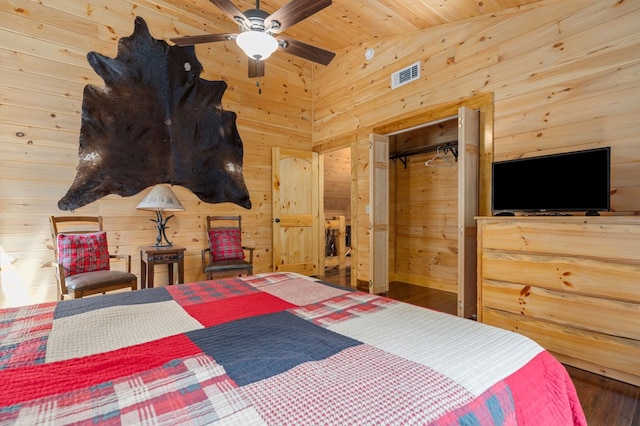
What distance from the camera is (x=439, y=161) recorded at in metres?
4.42

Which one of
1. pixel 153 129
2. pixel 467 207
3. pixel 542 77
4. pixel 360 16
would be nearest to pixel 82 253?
pixel 153 129

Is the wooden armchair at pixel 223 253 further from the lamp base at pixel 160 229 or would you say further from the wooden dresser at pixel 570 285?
the wooden dresser at pixel 570 285

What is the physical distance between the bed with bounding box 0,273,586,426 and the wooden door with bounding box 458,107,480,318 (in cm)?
181

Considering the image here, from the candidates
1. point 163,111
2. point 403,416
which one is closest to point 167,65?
point 163,111

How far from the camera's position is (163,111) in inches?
151

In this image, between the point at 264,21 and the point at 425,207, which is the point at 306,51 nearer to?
the point at 264,21

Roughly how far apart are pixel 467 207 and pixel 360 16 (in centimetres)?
250

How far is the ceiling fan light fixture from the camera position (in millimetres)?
2180

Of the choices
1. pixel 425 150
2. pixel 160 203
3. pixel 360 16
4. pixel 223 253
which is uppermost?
pixel 360 16

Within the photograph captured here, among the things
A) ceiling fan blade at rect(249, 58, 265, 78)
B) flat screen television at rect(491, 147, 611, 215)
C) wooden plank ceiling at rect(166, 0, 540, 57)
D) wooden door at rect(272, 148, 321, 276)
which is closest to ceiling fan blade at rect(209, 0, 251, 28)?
ceiling fan blade at rect(249, 58, 265, 78)

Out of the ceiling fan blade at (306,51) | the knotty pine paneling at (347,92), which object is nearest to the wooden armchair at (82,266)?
the knotty pine paneling at (347,92)

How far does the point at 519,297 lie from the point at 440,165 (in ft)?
8.01

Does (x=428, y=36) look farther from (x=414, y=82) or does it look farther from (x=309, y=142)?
(x=309, y=142)

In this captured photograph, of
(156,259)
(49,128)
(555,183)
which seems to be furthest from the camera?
(156,259)
